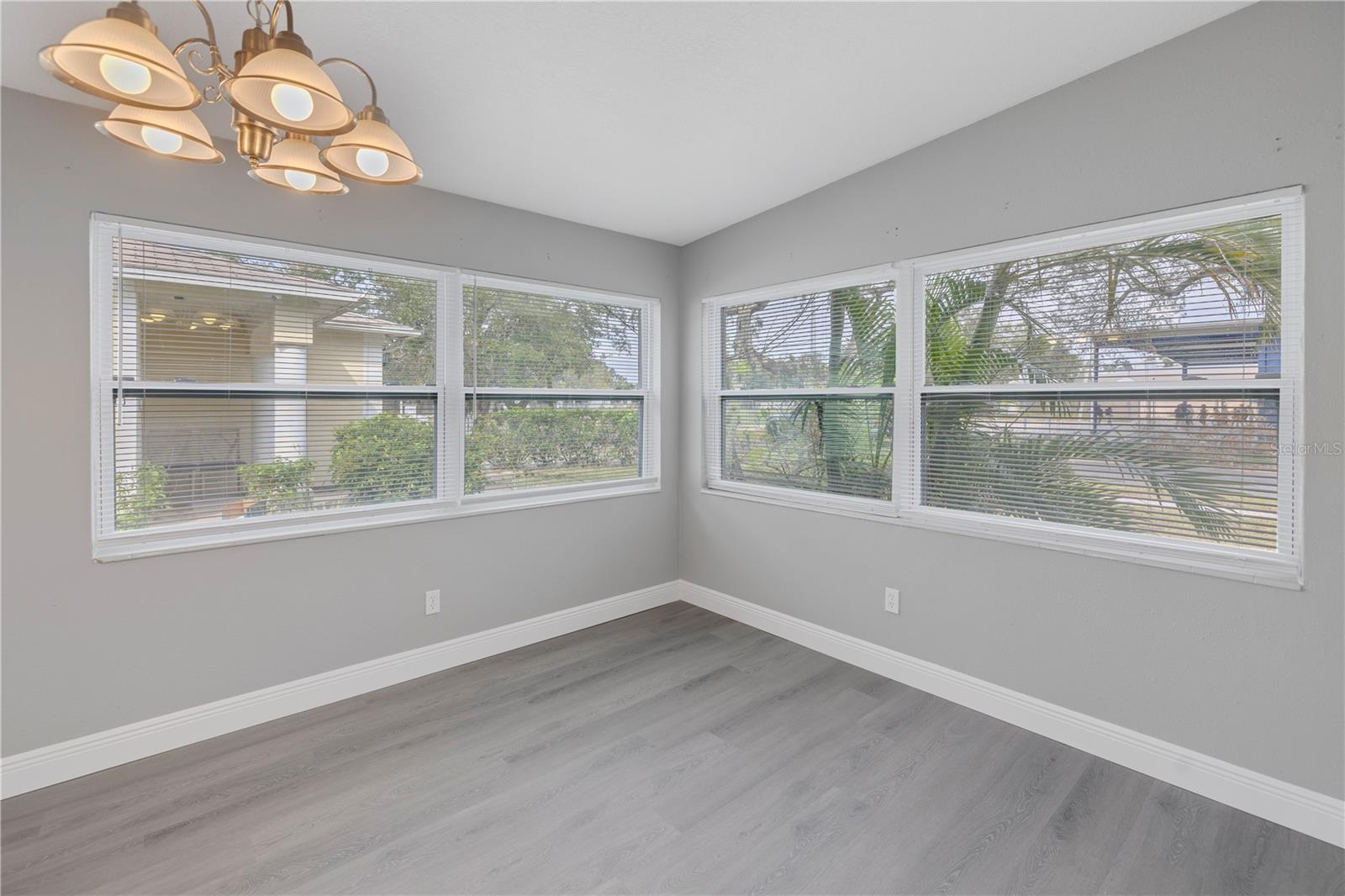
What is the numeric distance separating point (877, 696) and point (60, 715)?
131 inches

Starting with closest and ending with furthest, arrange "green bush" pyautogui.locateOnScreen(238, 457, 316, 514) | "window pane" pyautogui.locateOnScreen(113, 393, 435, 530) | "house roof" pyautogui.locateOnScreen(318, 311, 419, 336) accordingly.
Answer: "window pane" pyautogui.locateOnScreen(113, 393, 435, 530) < "green bush" pyautogui.locateOnScreen(238, 457, 316, 514) < "house roof" pyautogui.locateOnScreen(318, 311, 419, 336)

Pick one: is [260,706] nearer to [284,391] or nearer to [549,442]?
[284,391]

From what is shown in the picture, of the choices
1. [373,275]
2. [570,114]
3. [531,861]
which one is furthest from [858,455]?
[373,275]

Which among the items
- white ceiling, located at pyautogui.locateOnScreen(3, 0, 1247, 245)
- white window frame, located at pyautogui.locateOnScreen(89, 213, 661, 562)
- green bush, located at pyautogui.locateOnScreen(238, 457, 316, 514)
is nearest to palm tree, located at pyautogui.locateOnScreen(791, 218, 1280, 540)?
white ceiling, located at pyautogui.locateOnScreen(3, 0, 1247, 245)

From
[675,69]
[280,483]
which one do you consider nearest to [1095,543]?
[675,69]

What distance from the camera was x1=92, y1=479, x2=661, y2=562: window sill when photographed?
7.84 ft

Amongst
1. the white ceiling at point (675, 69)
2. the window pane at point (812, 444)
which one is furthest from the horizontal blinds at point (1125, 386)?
the white ceiling at point (675, 69)

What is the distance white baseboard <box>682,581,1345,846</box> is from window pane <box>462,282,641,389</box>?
1.98 meters

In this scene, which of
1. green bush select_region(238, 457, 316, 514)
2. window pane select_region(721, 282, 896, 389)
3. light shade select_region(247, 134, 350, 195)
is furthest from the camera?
window pane select_region(721, 282, 896, 389)

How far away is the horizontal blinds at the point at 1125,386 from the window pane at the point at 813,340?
0.26 metres

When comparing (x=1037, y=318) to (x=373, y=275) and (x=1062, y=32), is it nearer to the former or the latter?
(x=1062, y=32)

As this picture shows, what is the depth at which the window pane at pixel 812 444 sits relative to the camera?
3.18 m

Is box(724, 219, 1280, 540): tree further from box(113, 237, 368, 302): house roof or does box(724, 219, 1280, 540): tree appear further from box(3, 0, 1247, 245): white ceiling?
box(113, 237, 368, 302): house roof

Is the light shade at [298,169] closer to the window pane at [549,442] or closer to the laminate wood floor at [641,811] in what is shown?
the window pane at [549,442]
